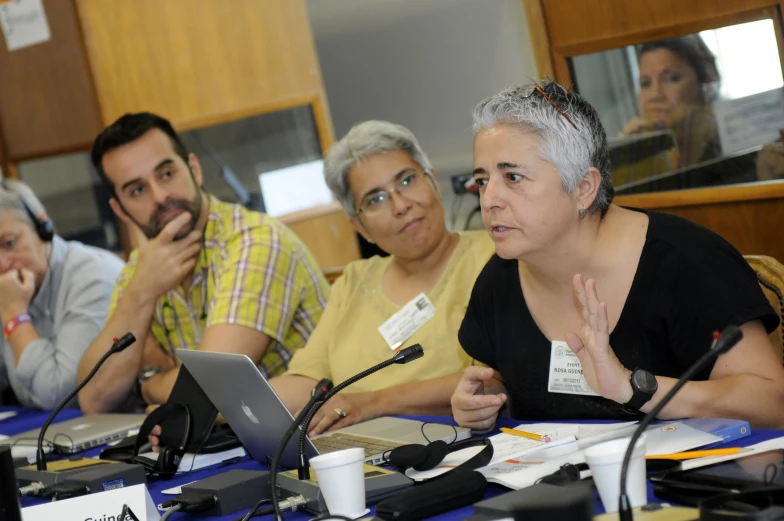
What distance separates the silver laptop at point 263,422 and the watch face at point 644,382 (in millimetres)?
427

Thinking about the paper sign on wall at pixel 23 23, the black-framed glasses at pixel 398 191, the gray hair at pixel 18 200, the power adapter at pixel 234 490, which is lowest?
the power adapter at pixel 234 490

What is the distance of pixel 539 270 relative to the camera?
77.8 inches

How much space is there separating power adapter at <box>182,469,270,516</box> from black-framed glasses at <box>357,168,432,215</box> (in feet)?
3.46

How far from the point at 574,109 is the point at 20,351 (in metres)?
2.42

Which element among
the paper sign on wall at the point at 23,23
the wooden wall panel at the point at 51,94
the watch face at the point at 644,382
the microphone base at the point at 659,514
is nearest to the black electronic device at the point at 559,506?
the microphone base at the point at 659,514

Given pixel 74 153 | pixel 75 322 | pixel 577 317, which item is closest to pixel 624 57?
pixel 577 317

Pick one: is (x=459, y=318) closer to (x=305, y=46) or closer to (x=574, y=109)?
(x=574, y=109)

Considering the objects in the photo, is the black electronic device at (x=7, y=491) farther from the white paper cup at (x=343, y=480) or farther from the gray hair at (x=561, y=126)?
the gray hair at (x=561, y=126)

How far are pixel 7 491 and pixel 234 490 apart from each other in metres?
0.48

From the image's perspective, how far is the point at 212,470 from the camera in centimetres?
205

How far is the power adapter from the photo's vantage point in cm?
165

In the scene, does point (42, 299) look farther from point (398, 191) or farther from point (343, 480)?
point (343, 480)

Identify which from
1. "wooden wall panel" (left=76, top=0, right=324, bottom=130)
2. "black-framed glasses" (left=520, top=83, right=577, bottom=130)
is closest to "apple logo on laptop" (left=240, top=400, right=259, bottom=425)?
"black-framed glasses" (left=520, top=83, right=577, bottom=130)

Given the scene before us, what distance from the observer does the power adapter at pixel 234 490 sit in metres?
1.65
